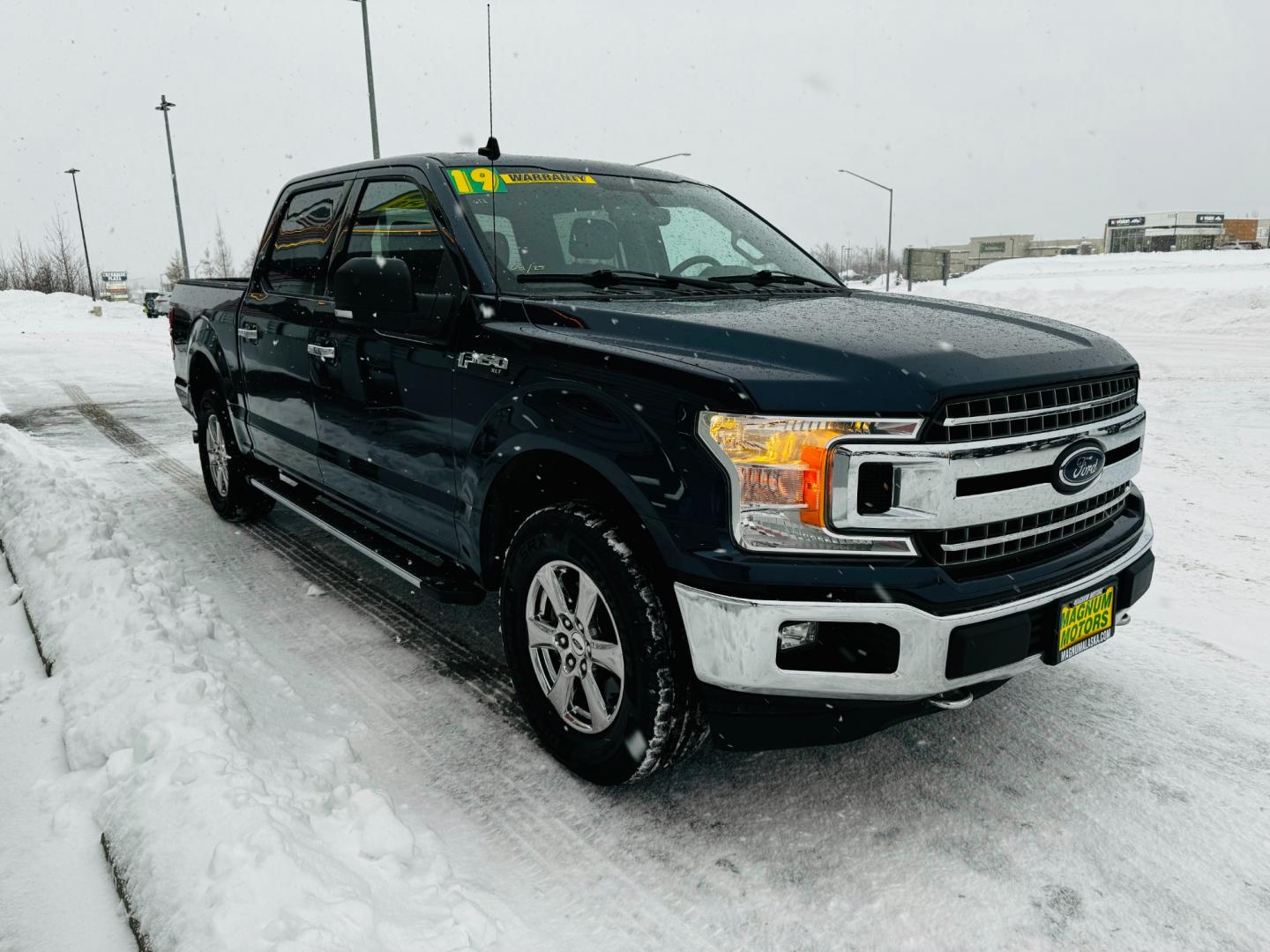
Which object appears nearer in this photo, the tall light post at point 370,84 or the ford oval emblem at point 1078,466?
the ford oval emblem at point 1078,466

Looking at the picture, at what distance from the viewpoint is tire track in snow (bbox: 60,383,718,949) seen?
2.24 meters

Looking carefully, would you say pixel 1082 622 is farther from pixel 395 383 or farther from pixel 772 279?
pixel 395 383

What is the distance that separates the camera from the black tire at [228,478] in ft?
17.9

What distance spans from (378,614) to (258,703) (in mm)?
994

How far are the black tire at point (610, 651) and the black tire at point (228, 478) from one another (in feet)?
10.1

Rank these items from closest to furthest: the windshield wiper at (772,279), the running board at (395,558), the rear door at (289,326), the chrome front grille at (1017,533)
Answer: the chrome front grille at (1017,533) → the running board at (395,558) → the windshield wiper at (772,279) → the rear door at (289,326)

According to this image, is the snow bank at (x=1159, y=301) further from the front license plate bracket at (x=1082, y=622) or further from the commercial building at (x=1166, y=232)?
the commercial building at (x=1166, y=232)

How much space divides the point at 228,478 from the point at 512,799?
11.9 ft

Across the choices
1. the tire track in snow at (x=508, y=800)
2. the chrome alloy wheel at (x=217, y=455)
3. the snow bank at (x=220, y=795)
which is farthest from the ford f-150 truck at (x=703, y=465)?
the chrome alloy wheel at (x=217, y=455)

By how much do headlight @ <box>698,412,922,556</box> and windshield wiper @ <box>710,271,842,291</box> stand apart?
4.58 feet

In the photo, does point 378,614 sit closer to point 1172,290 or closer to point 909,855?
point 909,855

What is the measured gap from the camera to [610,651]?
2.58m

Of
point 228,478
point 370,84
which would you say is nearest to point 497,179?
point 228,478

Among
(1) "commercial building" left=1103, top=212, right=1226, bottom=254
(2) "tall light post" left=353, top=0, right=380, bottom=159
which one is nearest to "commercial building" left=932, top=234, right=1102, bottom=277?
(1) "commercial building" left=1103, top=212, right=1226, bottom=254
